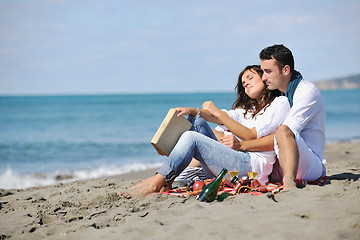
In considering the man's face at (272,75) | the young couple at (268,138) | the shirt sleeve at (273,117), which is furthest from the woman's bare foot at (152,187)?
the man's face at (272,75)

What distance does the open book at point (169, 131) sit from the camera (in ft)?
13.6

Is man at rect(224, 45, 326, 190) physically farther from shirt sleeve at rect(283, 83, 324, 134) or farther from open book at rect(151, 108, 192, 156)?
open book at rect(151, 108, 192, 156)

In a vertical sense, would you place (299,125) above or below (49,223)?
above

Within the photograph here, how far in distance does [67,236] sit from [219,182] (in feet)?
5.27

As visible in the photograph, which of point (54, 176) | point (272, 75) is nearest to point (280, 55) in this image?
point (272, 75)

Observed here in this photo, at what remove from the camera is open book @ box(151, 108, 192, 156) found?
4133 mm

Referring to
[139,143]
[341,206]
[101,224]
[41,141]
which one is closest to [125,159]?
[139,143]

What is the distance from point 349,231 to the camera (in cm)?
257

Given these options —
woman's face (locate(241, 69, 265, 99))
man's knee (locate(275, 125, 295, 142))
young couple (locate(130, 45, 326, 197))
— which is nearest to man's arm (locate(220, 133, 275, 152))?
young couple (locate(130, 45, 326, 197))

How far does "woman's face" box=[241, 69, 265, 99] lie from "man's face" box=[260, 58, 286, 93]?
8.5 inches

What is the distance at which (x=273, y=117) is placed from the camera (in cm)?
408

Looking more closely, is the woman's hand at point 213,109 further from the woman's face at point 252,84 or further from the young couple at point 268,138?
the woman's face at point 252,84

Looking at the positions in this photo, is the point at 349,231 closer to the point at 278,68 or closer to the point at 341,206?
the point at 341,206

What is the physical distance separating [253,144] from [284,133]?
0.41m
